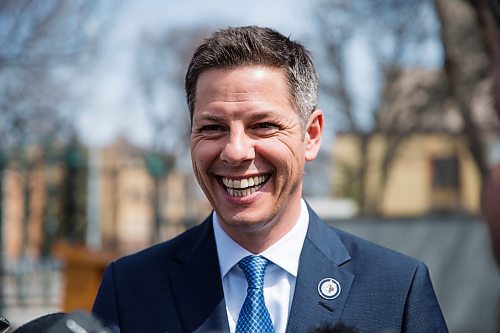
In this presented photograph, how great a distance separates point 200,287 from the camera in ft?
8.56

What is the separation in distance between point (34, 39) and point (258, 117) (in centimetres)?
910

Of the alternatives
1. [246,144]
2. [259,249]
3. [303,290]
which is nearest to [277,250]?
[259,249]

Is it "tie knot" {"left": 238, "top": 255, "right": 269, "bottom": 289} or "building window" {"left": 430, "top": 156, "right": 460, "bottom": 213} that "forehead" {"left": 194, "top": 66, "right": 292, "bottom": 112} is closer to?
"tie knot" {"left": 238, "top": 255, "right": 269, "bottom": 289}

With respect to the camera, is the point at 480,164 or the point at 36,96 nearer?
the point at 480,164

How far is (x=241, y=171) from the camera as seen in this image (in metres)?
2.47

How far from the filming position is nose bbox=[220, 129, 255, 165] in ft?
7.95

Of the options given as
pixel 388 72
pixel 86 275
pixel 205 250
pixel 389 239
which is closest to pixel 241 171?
pixel 205 250

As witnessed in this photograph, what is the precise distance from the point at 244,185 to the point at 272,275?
12.1 inches

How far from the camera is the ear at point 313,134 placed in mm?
2666

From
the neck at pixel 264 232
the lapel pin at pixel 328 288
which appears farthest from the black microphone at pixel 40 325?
the lapel pin at pixel 328 288

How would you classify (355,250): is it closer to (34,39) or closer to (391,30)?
(34,39)

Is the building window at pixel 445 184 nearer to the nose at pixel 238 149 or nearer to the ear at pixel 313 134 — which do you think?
the ear at pixel 313 134

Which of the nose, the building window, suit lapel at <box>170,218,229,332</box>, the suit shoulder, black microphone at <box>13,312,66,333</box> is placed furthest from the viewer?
the building window

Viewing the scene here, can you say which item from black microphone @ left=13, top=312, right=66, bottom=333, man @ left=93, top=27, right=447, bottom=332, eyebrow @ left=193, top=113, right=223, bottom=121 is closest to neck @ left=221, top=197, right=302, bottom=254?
man @ left=93, top=27, right=447, bottom=332
